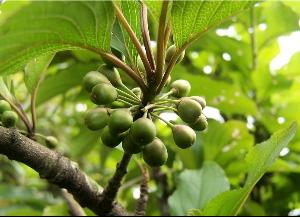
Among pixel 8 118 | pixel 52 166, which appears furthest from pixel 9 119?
pixel 52 166

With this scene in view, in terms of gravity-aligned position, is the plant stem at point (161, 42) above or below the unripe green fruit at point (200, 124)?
above

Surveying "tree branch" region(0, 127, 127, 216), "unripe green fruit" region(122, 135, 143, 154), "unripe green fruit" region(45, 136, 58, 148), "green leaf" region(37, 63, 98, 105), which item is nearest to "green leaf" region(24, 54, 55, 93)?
"unripe green fruit" region(45, 136, 58, 148)

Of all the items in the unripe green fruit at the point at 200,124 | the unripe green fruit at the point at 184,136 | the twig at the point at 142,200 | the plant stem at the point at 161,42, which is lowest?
the twig at the point at 142,200

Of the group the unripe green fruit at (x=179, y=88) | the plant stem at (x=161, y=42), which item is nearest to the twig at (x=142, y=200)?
the unripe green fruit at (x=179, y=88)

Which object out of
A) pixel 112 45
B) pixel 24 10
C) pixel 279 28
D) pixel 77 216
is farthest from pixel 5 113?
pixel 279 28

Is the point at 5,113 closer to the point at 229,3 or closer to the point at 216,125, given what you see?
the point at 229,3

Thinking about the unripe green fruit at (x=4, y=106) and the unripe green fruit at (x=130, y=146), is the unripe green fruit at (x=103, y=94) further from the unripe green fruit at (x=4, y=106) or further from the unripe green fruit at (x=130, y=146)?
the unripe green fruit at (x=4, y=106)
